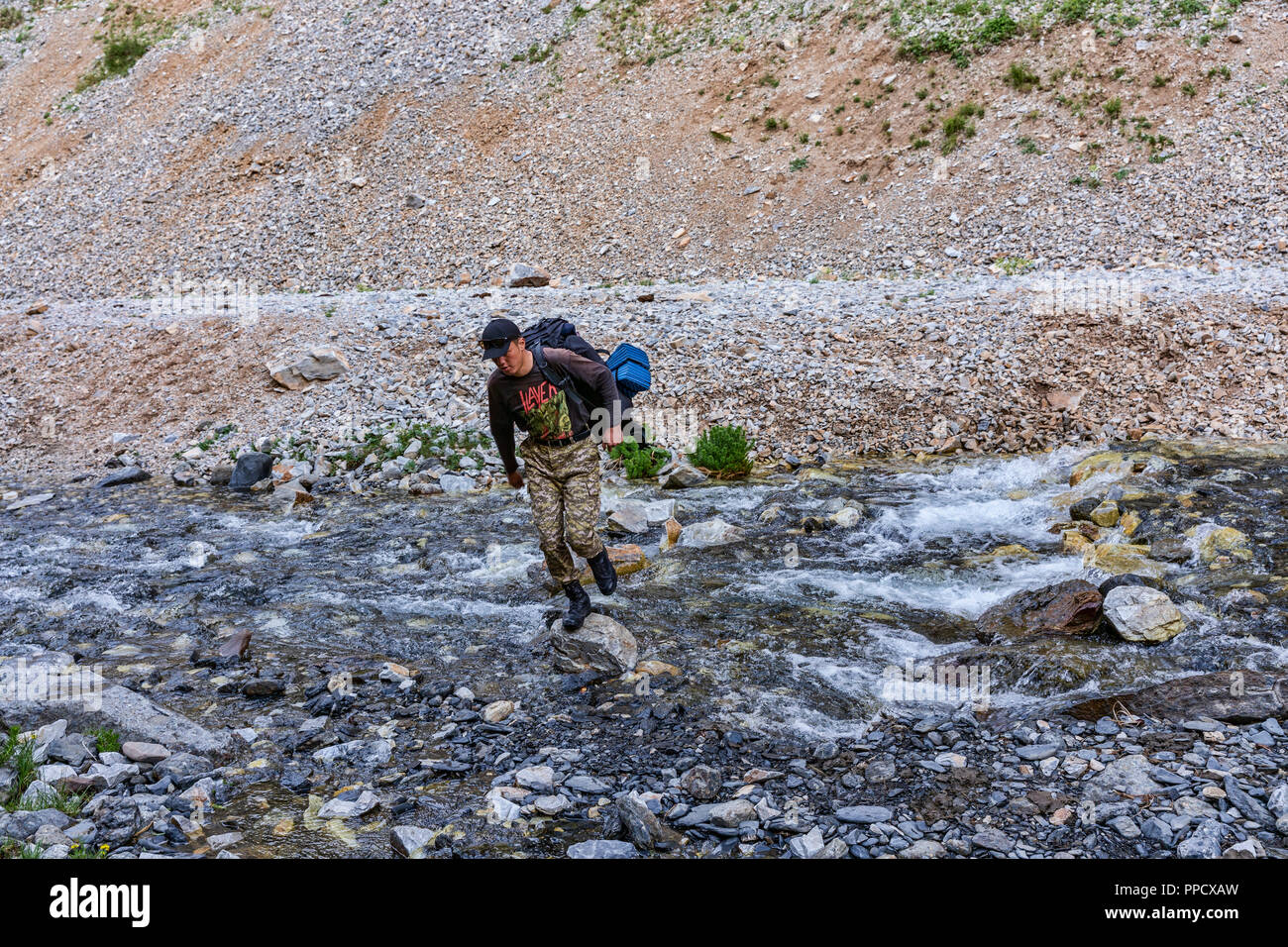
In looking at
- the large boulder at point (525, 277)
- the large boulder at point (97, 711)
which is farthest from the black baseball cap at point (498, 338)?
the large boulder at point (525, 277)

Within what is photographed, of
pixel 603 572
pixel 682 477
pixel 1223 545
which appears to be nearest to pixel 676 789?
pixel 603 572

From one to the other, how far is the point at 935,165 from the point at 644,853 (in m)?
21.7

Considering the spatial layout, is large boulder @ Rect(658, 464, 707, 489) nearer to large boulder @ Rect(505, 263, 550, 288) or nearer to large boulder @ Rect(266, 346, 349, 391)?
large boulder @ Rect(266, 346, 349, 391)

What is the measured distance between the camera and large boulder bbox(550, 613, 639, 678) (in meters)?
6.33

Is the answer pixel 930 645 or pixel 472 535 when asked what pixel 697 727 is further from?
pixel 472 535

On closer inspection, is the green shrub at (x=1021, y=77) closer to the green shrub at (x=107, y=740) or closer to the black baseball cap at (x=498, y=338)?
the black baseball cap at (x=498, y=338)

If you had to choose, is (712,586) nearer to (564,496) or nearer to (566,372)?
(564,496)

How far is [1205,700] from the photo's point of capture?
5.11m

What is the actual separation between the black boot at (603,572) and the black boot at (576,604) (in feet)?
0.83

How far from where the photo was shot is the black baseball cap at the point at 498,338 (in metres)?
6.00

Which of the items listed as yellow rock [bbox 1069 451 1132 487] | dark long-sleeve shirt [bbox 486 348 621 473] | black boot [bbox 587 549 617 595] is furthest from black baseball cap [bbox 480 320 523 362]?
yellow rock [bbox 1069 451 1132 487]

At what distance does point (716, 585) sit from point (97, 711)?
16.4 ft
